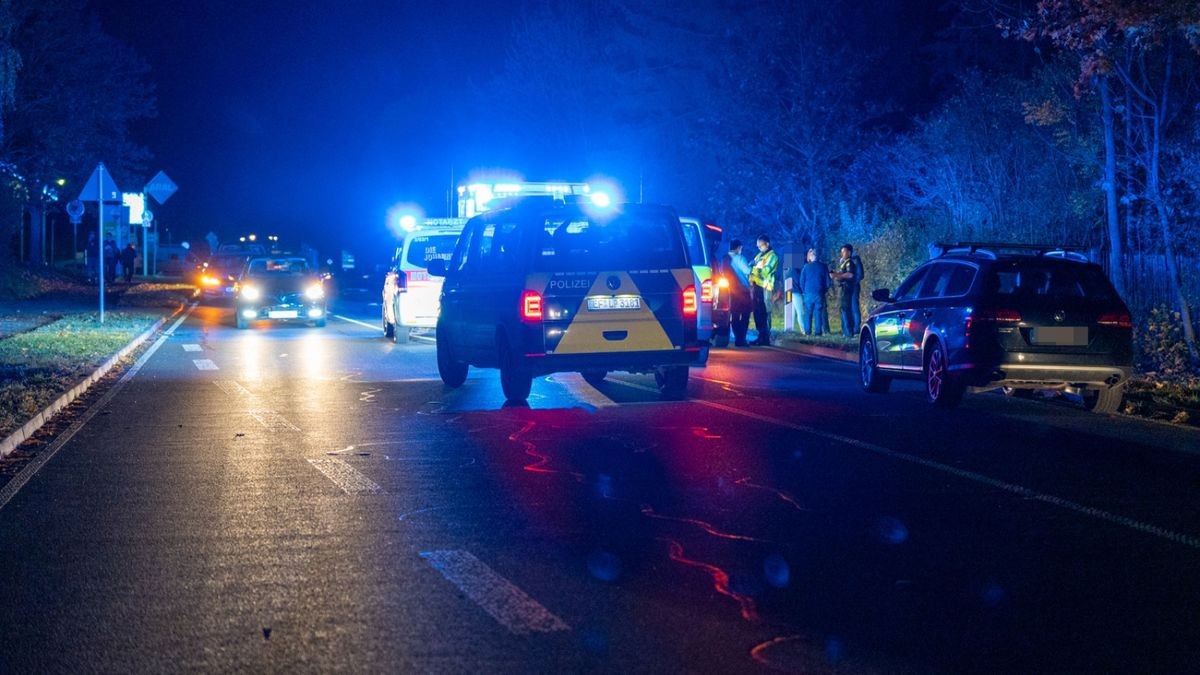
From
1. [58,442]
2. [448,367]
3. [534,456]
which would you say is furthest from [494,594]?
[448,367]

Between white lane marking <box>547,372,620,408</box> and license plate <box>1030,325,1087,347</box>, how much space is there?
4.40 metres

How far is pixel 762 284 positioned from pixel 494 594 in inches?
758

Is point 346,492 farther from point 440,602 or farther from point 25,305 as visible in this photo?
point 25,305

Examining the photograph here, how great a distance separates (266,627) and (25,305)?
123 feet

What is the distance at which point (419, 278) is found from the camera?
25.0 meters

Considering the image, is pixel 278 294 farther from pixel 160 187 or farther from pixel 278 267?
pixel 160 187

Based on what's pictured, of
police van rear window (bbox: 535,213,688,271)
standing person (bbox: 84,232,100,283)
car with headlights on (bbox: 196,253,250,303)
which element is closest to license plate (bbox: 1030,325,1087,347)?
police van rear window (bbox: 535,213,688,271)

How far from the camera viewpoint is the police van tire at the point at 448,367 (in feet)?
56.0

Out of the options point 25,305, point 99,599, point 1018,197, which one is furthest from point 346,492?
point 25,305

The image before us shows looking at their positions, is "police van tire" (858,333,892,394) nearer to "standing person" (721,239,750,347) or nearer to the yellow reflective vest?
"standing person" (721,239,750,347)

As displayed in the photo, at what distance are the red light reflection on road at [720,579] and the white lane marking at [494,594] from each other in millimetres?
847

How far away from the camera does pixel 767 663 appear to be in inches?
216

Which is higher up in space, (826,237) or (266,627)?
(826,237)

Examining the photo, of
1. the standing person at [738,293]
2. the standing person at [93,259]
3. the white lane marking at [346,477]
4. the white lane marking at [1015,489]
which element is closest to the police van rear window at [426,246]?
the standing person at [738,293]
